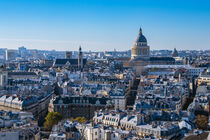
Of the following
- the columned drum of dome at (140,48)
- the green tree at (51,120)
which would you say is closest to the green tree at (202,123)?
the green tree at (51,120)

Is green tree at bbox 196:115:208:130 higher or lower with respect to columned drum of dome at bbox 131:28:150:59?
lower

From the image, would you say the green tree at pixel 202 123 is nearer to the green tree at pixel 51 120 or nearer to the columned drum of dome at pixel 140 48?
the green tree at pixel 51 120

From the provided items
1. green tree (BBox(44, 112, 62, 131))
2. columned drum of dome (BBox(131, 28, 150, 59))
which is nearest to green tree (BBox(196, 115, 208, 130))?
green tree (BBox(44, 112, 62, 131))

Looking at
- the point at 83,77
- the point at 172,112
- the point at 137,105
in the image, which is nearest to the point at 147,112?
the point at 172,112

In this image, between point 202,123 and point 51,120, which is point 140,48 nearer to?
point 51,120

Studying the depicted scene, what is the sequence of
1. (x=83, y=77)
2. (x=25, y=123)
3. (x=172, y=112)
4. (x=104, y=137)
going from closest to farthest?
(x=104, y=137), (x=25, y=123), (x=172, y=112), (x=83, y=77)

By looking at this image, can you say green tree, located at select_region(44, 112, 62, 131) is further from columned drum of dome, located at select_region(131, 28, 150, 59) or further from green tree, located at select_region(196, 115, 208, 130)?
columned drum of dome, located at select_region(131, 28, 150, 59)

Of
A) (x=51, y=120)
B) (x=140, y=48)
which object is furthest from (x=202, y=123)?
(x=140, y=48)

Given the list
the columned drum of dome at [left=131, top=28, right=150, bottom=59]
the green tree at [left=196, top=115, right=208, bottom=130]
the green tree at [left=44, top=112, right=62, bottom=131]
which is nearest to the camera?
the green tree at [left=196, top=115, right=208, bottom=130]

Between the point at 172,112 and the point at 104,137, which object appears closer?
the point at 104,137

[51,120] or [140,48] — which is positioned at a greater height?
[140,48]

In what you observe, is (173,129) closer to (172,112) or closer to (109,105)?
(172,112)
